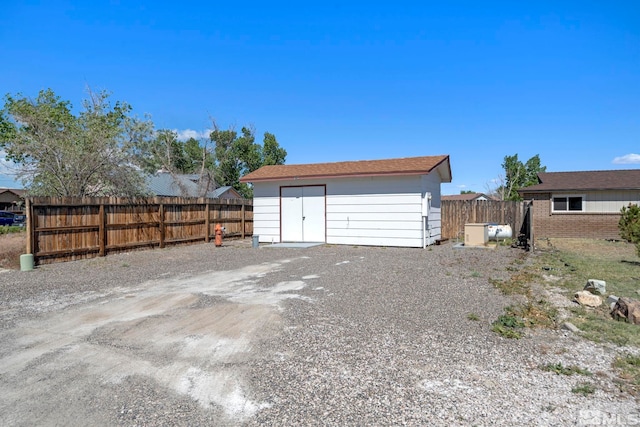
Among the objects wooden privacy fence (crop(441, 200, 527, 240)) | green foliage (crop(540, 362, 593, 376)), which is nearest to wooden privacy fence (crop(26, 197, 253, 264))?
wooden privacy fence (crop(441, 200, 527, 240))

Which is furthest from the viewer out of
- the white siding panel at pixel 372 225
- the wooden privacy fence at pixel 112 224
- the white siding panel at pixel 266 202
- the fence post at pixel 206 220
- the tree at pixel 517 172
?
the tree at pixel 517 172

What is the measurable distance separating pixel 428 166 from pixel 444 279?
22.0ft

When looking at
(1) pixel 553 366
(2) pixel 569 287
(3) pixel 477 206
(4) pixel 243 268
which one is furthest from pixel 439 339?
(3) pixel 477 206

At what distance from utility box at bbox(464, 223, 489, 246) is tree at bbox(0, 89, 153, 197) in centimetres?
1263

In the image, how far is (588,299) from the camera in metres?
5.96

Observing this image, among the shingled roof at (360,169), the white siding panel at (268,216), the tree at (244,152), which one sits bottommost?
the white siding panel at (268,216)

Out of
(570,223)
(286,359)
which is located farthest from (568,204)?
(286,359)

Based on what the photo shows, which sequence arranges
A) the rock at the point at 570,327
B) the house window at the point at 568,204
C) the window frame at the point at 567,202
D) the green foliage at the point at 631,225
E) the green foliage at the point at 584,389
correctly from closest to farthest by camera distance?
the green foliage at the point at 584,389
the rock at the point at 570,327
the green foliage at the point at 631,225
the window frame at the point at 567,202
the house window at the point at 568,204

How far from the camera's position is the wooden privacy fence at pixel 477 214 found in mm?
17797

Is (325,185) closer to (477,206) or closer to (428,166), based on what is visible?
(428,166)

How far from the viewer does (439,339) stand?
445 cm

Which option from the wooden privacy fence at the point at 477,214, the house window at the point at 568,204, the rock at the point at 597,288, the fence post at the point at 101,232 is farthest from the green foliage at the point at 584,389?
the house window at the point at 568,204

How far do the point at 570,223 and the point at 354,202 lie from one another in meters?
A: 12.0

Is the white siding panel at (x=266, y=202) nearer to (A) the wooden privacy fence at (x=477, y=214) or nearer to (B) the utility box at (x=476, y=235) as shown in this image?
(B) the utility box at (x=476, y=235)
